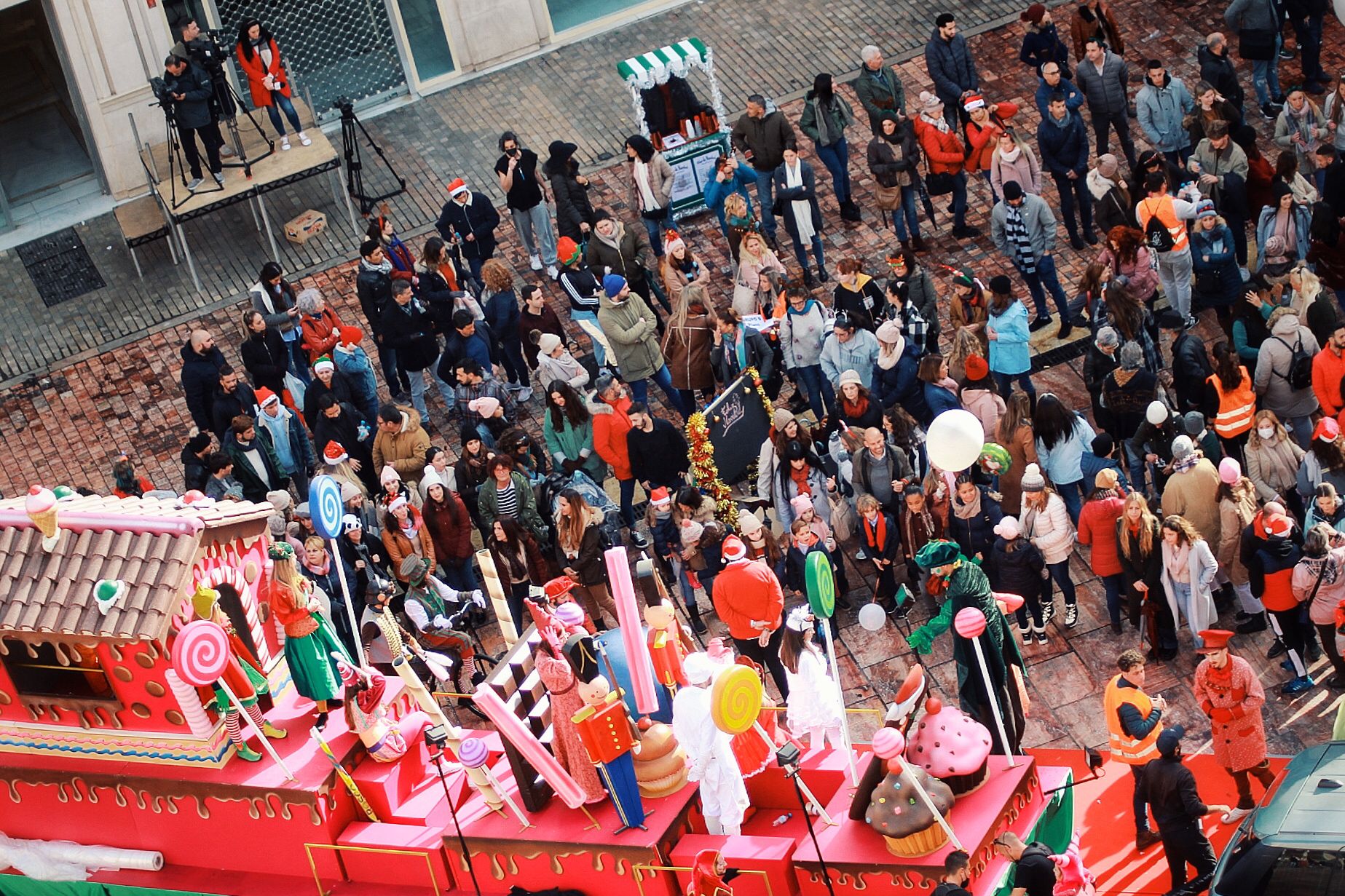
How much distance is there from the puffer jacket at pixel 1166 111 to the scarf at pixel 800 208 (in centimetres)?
372

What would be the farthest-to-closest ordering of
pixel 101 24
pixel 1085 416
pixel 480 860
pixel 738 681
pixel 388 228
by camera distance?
pixel 101 24, pixel 388 228, pixel 1085 416, pixel 480 860, pixel 738 681

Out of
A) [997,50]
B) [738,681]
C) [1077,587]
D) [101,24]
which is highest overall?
[101,24]

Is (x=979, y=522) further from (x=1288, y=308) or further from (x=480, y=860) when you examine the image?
(x=480, y=860)

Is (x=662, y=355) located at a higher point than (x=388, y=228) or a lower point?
lower

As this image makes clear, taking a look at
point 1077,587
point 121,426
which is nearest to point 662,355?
point 1077,587

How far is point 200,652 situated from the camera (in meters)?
15.3

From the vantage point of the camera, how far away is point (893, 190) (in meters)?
23.7

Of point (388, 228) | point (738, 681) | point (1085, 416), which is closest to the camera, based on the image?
point (738, 681)

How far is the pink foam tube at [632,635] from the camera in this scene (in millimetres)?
14758

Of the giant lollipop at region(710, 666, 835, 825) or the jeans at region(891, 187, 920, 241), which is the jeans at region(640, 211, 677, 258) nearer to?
the jeans at region(891, 187, 920, 241)

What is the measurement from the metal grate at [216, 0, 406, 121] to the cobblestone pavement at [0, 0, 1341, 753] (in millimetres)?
837

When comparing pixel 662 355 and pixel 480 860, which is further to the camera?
Answer: pixel 662 355

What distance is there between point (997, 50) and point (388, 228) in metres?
8.70

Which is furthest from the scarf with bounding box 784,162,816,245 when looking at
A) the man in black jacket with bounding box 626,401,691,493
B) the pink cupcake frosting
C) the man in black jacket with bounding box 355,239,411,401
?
the pink cupcake frosting
